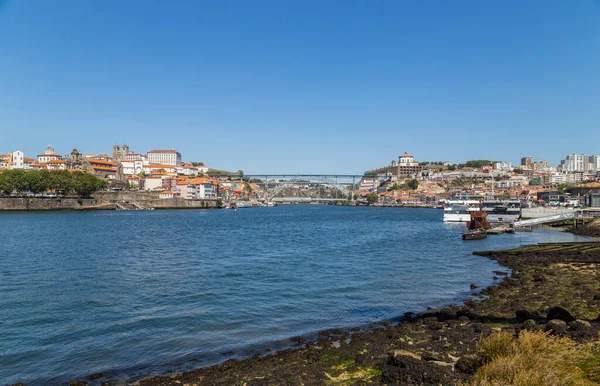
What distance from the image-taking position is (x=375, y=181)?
7633 inches

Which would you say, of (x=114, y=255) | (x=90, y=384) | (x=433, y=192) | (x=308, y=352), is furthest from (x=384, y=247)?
(x=433, y=192)

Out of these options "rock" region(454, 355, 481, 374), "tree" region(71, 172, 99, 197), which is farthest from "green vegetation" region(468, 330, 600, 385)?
"tree" region(71, 172, 99, 197)

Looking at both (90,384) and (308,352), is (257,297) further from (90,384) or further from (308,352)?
(90,384)

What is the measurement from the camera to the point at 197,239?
3316 cm

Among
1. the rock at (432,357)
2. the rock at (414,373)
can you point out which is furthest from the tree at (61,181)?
the rock at (414,373)

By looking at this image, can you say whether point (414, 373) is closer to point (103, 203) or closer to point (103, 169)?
point (103, 203)

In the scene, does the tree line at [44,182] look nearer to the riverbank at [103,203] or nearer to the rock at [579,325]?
the riverbank at [103,203]

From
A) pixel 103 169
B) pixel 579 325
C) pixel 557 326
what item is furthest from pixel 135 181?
pixel 579 325

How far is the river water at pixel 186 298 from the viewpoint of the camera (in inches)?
353

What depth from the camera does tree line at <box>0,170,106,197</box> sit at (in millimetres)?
71062

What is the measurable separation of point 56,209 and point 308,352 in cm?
7561

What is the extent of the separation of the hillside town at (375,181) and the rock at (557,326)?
5052cm

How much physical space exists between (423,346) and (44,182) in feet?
255

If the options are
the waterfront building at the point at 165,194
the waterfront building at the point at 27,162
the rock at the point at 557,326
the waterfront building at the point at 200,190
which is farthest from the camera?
the waterfront building at the point at 27,162
